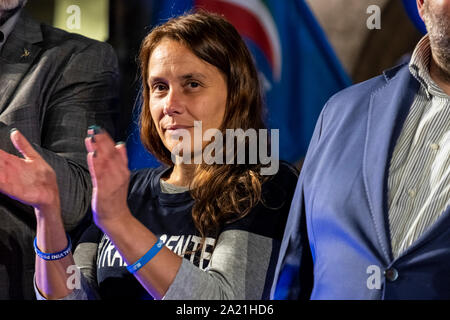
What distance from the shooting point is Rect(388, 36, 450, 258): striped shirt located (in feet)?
6.14

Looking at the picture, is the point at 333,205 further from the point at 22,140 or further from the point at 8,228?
the point at 8,228

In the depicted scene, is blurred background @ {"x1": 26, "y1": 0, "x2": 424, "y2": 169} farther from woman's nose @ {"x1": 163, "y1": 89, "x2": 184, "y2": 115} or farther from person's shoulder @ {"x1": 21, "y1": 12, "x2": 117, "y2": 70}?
woman's nose @ {"x1": 163, "y1": 89, "x2": 184, "y2": 115}

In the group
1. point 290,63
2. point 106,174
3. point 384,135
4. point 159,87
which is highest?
point 290,63

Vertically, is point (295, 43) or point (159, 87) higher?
point (295, 43)

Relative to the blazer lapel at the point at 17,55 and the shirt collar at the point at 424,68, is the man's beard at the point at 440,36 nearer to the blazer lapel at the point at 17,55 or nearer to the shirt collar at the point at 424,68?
the shirt collar at the point at 424,68

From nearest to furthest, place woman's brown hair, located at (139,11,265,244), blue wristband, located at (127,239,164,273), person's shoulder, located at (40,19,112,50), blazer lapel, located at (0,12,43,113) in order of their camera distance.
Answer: blue wristband, located at (127,239,164,273), woman's brown hair, located at (139,11,265,244), blazer lapel, located at (0,12,43,113), person's shoulder, located at (40,19,112,50)

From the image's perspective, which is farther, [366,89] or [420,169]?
[366,89]

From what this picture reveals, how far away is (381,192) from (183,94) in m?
0.72

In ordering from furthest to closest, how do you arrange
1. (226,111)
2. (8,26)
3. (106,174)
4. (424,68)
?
(8,26)
(226,111)
(424,68)
(106,174)

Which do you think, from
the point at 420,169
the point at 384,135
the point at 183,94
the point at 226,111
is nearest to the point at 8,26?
the point at 183,94

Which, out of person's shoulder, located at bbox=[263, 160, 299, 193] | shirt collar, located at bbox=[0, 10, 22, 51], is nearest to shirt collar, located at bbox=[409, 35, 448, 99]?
person's shoulder, located at bbox=[263, 160, 299, 193]

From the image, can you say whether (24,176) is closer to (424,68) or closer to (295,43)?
(295,43)

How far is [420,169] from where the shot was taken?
1935 millimetres

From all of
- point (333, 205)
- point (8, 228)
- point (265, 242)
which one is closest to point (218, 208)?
point (265, 242)
